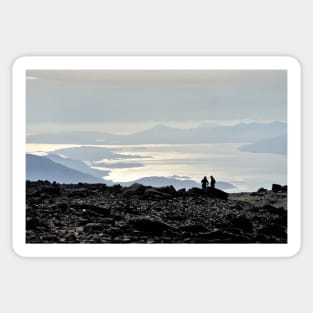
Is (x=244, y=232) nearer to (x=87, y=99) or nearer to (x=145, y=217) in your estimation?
(x=145, y=217)

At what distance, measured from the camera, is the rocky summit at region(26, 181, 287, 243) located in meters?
4.35

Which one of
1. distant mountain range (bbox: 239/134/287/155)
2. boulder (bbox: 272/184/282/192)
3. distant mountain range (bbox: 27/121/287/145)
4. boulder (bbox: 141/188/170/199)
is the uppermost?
distant mountain range (bbox: 27/121/287/145)

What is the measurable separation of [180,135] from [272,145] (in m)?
0.50

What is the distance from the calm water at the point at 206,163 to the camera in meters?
4.39

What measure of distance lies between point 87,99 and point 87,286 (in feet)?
3.33

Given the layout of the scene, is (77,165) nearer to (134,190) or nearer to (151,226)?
(134,190)

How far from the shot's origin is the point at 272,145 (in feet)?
14.4

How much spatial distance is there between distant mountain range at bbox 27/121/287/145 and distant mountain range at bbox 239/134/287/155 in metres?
0.03

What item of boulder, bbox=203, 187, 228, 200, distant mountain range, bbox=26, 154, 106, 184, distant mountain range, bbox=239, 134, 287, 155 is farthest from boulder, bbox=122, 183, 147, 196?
distant mountain range, bbox=239, 134, 287, 155

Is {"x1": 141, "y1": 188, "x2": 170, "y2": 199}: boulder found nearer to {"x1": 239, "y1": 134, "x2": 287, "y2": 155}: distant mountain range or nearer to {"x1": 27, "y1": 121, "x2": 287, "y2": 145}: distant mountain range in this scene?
{"x1": 27, "y1": 121, "x2": 287, "y2": 145}: distant mountain range

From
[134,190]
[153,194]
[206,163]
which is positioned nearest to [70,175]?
[134,190]
